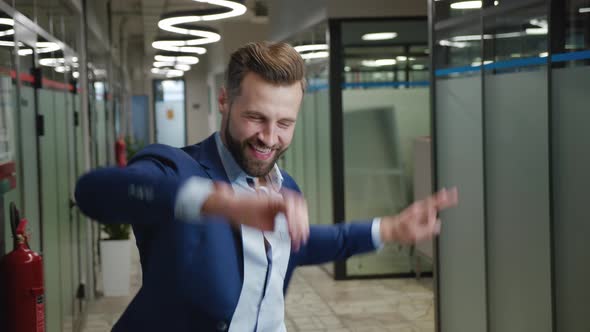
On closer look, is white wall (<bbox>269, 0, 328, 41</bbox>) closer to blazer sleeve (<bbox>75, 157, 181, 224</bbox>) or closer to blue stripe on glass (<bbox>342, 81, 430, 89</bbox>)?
blue stripe on glass (<bbox>342, 81, 430, 89</bbox>)

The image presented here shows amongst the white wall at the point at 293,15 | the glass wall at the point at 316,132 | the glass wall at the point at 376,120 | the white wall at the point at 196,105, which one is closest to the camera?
the glass wall at the point at 376,120

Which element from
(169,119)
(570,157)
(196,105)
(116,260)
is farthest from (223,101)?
(169,119)

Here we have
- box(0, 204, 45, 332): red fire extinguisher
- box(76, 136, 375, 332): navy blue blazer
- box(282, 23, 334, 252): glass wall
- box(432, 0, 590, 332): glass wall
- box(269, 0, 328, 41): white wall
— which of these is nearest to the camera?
box(76, 136, 375, 332): navy blue blazer

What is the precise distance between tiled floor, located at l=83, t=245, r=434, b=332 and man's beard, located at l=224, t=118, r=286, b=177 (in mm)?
5451

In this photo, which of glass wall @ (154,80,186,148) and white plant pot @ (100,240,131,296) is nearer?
white plant pot @ (100,240,131,296)

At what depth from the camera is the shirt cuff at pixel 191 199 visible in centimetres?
124

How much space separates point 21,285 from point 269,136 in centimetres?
215

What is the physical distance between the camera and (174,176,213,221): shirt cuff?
1235 millimetres

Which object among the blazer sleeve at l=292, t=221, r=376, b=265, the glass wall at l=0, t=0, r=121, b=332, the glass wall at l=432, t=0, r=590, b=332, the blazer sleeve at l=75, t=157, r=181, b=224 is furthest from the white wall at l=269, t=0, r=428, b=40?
the blazer sleeve at l=75, t=157, r=181, b=224

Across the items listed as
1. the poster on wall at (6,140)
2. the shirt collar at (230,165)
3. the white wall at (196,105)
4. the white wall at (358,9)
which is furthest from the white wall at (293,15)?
the white wall at (196,105)

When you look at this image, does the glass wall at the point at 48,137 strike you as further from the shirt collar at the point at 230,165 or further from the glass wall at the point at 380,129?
the glass wall at the point at 380,129

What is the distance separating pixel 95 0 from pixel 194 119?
72.0 feet

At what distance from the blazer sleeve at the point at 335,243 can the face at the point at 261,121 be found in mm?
238

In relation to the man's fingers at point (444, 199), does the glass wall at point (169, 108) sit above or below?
above
